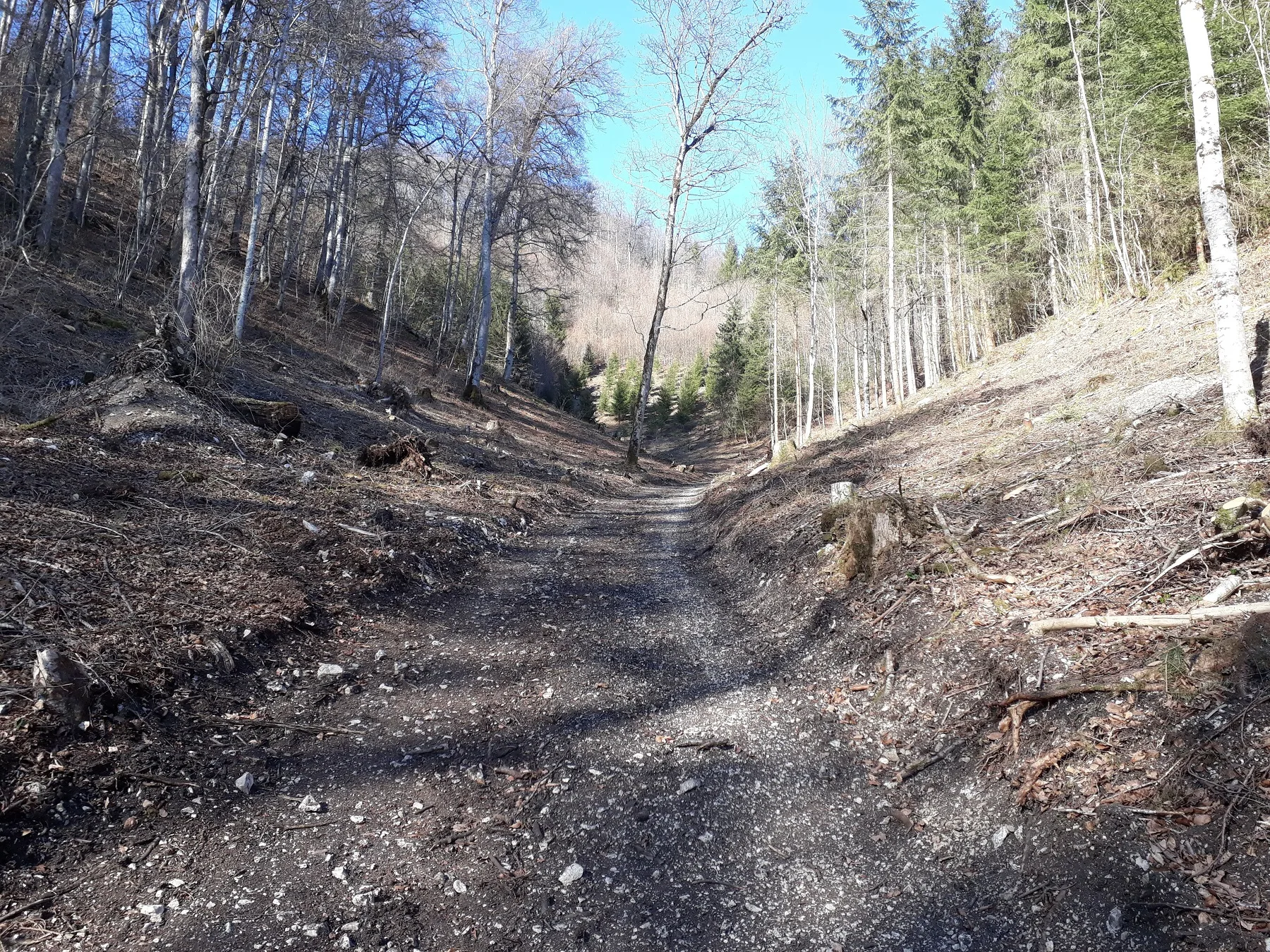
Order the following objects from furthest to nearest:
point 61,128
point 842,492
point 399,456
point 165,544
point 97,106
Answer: point 97,106 → point 61,128 → point 399,456 → point 842,492 → point 165,544

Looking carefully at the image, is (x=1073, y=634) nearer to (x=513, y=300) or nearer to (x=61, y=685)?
(x=61, y=685)

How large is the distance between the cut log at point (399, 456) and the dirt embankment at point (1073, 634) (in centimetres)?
501

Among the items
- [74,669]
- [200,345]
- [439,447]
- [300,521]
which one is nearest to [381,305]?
[439,447]

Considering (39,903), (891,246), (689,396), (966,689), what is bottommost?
(39,903)

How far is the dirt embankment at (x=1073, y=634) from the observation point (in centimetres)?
262

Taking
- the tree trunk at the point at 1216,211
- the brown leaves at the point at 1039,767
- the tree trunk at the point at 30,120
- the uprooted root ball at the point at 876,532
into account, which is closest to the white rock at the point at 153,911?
the brown leaves at the point at 1039,767

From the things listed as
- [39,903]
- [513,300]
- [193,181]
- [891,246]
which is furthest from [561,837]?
[513,300]

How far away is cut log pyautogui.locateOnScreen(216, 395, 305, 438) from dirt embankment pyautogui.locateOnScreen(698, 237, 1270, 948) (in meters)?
6.72

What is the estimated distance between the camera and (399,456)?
10477 mm

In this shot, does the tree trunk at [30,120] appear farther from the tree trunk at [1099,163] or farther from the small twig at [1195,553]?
the tree trunk at [1099,163]

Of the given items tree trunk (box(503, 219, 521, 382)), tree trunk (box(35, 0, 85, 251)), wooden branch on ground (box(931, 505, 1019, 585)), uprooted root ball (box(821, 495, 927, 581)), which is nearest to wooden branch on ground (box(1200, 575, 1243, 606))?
wooden branch on ground (box(931, 505, 1019, 585))

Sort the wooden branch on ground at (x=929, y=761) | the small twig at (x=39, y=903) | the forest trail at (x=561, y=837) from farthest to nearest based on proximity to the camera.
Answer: the wooden branch on ground at (x=929, y=761) < the forest trail at (x=561, y=837) < the small twig at (x=39, y=903)

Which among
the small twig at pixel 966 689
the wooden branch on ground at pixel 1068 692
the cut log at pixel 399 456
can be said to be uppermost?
the cut log at pixel 399 456

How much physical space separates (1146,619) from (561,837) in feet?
11.0
